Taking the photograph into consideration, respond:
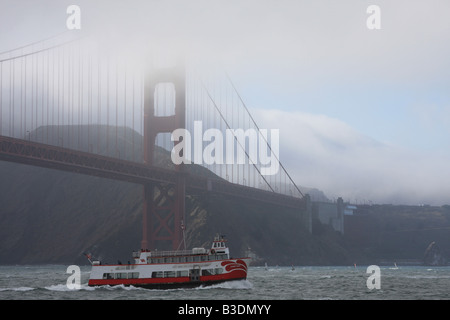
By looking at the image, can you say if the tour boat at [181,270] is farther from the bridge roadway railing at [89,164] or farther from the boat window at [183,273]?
the bridge roadway railing at [89,164]

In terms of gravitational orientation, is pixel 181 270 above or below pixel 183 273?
above

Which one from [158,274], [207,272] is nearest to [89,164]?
[158,274]

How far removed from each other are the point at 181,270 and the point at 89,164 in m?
59.6

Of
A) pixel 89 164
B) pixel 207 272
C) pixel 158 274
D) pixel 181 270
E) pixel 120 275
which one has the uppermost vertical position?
pixel 89 164

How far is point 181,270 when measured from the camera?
72312mm

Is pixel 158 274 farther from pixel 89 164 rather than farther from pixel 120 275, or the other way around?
pixel 89 164

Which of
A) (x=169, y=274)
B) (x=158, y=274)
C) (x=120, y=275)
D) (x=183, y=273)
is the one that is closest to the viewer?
(x=183, y=273)

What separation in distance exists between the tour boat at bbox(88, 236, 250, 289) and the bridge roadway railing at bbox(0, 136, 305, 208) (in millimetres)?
47225

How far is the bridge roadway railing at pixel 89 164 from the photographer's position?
379ft

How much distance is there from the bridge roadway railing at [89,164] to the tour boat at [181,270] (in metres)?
47.2

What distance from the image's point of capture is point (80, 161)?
126375 mm

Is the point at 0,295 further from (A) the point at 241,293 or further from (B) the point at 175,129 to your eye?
(B) the point at 175,129

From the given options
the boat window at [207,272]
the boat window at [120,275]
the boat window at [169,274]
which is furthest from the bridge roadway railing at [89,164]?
the boat window at [207,272]

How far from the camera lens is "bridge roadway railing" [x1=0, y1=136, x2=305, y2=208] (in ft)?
379
